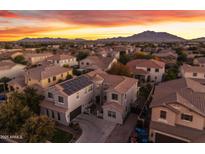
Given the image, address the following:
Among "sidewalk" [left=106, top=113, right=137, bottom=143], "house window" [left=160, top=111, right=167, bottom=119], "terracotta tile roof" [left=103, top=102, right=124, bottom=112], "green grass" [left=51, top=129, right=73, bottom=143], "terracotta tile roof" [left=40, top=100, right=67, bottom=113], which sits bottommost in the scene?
"green grass" [left=51, top=129, right=73, bottom=143]

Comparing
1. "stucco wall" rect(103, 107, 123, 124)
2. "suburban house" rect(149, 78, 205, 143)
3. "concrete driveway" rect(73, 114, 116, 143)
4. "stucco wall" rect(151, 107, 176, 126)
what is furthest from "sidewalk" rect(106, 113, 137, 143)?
"stucco wall" rect(151, 107, 176, 126)

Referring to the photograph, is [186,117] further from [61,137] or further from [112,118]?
[61,137]

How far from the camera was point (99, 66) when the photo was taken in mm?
30672

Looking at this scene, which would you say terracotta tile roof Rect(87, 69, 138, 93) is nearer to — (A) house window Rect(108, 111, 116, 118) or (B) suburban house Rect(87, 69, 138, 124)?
(B) suburban house Rect(87, 69, 138, 124)

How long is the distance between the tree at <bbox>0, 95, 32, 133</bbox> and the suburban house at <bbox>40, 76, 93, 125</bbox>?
3061 mm

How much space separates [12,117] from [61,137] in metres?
3.85

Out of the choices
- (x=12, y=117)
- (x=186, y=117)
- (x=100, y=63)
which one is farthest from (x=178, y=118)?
(x=100, y=63)

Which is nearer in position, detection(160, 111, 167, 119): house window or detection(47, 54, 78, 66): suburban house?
detection(160, 111, 167, 119): house window

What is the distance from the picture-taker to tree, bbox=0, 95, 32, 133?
11305 mm

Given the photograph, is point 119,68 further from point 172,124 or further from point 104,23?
point 172,124

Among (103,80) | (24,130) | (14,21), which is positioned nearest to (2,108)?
(24,130)

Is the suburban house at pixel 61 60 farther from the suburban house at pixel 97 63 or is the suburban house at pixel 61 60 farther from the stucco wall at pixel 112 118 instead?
the stucco wall at pixel 112 118

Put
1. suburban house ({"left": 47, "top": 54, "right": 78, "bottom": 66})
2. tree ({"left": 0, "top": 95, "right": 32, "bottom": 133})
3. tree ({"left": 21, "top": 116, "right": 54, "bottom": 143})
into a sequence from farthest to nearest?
suburban house ({"left": 47, "top": 54, "right": 78, "bottom": 66}), tree ({"left": 0, "top": 95, "right": 32, "bottom": 133}), tree ({"left": 21, "top": 116, "right": 54, "bottom": 143})

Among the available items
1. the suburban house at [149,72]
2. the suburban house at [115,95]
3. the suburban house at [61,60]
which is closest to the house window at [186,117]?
Result: the suburban house at [115,95]
